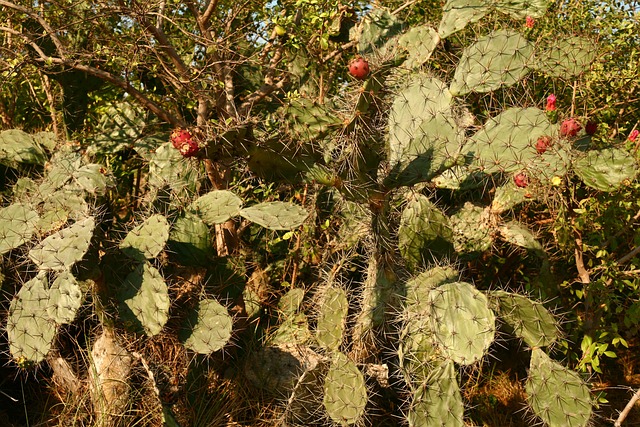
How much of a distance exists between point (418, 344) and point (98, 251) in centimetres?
144

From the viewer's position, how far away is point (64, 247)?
Result: 3021 millimetres

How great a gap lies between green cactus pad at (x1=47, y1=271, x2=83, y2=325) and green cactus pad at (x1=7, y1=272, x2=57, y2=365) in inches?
1.5

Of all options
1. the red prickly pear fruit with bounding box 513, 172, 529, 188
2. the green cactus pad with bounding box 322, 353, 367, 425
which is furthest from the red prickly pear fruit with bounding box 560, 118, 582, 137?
the green cactus pad with bounding box 322, 353, 367, 425

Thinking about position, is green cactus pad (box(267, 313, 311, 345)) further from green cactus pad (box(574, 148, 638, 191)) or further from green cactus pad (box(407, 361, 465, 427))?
green cactus pad (box(574, 148, 638, 191))

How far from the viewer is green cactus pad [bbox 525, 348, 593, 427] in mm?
2969

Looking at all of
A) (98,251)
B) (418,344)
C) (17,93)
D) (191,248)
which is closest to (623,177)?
(418,344)

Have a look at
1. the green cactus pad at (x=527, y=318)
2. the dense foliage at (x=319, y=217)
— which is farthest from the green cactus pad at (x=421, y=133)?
the green cactus pad at (x=527, y=318)

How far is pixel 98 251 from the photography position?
3281 mm

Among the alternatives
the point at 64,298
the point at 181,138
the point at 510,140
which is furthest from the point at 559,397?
the point at 64,298

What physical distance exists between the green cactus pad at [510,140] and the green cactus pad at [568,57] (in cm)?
44

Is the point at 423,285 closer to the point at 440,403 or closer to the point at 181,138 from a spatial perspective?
the point at 440,403

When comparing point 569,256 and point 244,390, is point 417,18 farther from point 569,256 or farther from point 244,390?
point 244,390

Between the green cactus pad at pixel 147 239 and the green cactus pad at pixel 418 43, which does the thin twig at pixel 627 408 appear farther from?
the green cactus pad at pixel 147 239

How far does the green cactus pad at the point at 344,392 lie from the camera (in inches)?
122
